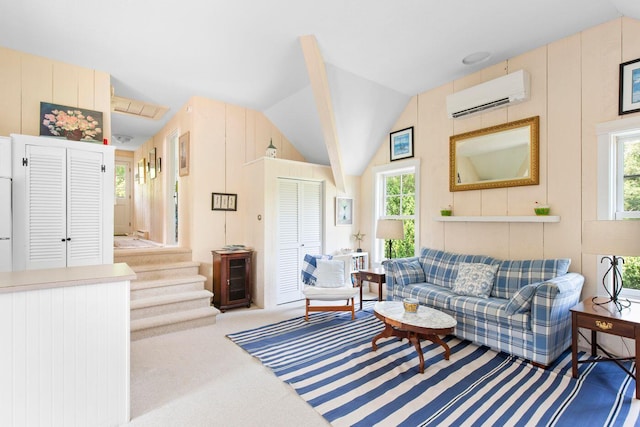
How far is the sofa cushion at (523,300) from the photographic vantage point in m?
2.65

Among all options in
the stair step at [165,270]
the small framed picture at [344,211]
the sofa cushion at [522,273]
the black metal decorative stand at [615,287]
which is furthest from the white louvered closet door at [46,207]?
the black metal decorative stand at [615,287]

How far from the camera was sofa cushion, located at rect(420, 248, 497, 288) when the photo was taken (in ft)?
11.9

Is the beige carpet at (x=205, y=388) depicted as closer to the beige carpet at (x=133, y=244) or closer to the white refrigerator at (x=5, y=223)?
the white refrigerator at (x=5, y=223)

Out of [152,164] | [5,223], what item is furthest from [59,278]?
[152,164]

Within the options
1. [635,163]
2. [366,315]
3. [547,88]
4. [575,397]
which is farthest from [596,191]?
[366,315]

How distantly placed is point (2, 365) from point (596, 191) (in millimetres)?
4573

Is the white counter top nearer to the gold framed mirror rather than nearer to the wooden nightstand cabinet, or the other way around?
the wooden nightstand cabinet

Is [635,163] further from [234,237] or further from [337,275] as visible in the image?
[234,237]

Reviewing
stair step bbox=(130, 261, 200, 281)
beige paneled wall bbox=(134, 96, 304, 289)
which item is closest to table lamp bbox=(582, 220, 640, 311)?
beige paneled wall bbox=(134, 96, 304, 289)

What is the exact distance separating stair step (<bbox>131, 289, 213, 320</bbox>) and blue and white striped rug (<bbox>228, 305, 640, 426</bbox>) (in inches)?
32.4

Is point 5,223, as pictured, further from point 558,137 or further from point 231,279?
point 558,137

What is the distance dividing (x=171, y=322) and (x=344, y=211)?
2.98 meters

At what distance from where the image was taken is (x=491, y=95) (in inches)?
137

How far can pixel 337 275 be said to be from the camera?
4.00 meters
